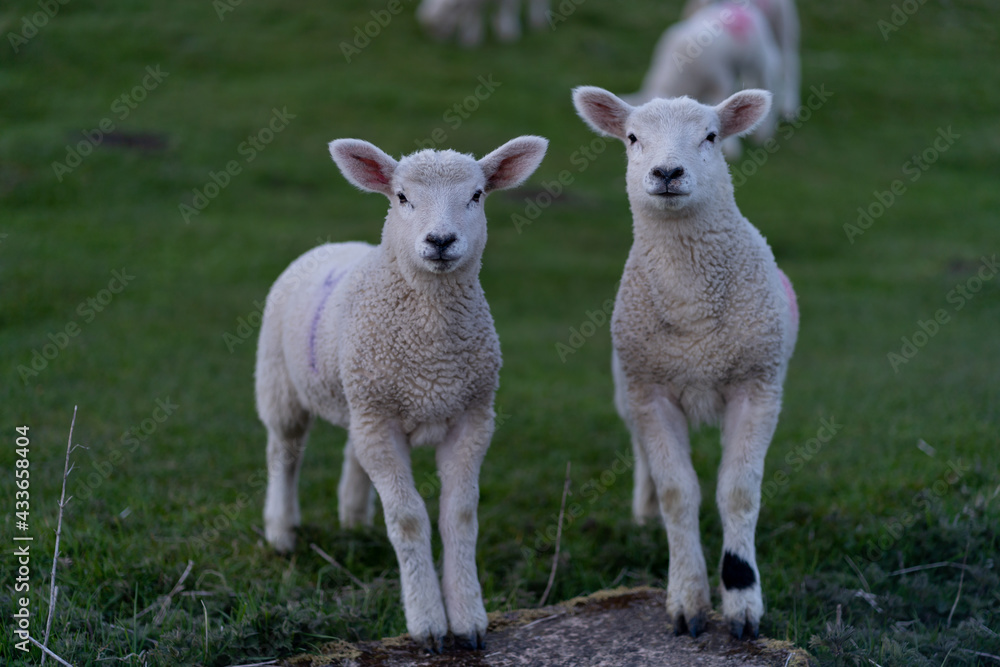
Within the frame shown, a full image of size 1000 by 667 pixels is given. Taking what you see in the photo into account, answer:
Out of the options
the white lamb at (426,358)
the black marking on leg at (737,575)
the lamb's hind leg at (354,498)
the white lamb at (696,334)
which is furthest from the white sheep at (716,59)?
the black marking on leg at (737,575)

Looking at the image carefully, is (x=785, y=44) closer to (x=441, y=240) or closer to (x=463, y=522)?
(x=441, y=240)

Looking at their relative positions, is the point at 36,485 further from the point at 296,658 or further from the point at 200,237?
the point at 200,237

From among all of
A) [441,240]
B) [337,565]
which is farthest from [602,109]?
[337,565]

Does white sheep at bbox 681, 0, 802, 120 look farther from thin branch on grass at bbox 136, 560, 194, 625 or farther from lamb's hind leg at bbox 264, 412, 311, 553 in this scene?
thin branch on grass at bbox 136, 560, 194, 625

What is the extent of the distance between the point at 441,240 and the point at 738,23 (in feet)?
47.1

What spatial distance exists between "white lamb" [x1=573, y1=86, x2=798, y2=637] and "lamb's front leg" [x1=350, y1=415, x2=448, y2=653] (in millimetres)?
1067

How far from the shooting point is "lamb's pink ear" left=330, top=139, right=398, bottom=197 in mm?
4305

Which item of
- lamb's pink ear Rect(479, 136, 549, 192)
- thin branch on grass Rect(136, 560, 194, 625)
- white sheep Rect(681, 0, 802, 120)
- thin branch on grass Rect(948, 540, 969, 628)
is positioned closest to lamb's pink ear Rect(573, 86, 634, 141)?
lamb's pink ear Rect(479, 136, 549, 192)

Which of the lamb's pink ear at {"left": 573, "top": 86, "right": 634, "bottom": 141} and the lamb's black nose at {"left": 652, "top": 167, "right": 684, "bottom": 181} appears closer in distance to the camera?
the lamb's black nose at {"left": 652, "top": 167, "right": 684, "bottom": 181}

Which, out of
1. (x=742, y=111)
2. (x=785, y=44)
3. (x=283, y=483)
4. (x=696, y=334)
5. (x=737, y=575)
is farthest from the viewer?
(x=785, y=44)

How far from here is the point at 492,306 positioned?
38.9ft

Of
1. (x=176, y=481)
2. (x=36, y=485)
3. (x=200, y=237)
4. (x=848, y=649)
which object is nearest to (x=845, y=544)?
(x=848, y=649)

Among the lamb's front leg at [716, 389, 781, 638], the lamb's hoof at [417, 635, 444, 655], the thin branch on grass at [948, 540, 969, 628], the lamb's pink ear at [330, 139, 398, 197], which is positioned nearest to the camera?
the lamb's hoof at [417, 635, 444, 655]

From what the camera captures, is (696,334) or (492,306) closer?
(696,334)
